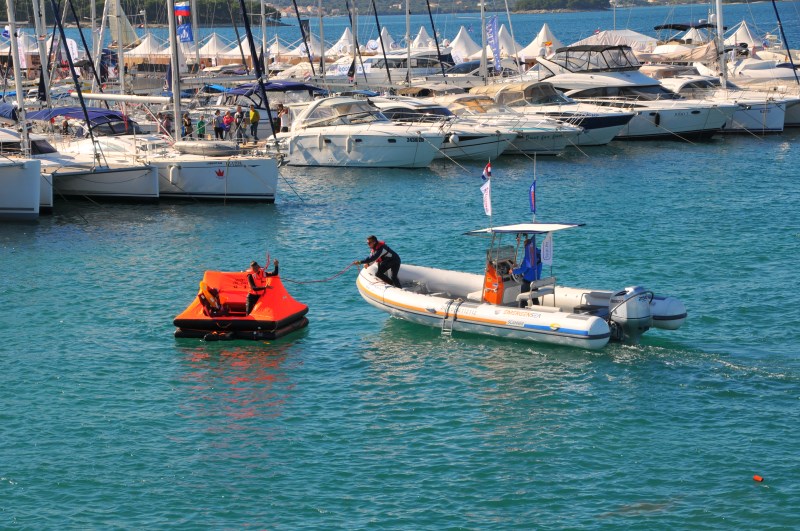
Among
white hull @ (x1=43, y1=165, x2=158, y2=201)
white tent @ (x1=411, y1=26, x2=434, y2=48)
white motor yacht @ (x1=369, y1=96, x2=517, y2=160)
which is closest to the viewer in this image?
white hull @ (x1=43, y1=165, x2=158, y2=201)

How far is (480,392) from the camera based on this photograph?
782 inches

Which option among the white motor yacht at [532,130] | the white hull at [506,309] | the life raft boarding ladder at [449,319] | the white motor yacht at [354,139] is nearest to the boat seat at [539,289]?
the white hull at [506,309]

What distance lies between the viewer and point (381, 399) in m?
19.7

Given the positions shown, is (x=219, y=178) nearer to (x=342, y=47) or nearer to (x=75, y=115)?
(x=75, y=115)

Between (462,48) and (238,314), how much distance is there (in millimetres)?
60446

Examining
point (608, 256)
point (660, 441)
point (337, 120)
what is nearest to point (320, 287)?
point (608, 256)

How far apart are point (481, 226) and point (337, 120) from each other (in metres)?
11.5

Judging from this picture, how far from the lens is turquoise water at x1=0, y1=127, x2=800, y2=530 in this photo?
1595 centimetres

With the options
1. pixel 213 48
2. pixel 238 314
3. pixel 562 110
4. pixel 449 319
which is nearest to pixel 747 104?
pixel 562 110

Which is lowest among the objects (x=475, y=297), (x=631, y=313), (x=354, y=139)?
(x=475, y=297)

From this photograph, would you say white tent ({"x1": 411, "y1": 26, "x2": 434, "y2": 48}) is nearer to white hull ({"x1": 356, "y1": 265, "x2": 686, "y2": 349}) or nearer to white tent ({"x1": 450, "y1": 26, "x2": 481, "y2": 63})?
white tent ({"x1": 450, "y1": 26, "x2": 481, "y2": 63})

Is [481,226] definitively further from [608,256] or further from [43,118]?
[43,118]

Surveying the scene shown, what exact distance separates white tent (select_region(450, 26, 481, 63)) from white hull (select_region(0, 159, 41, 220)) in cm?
4874

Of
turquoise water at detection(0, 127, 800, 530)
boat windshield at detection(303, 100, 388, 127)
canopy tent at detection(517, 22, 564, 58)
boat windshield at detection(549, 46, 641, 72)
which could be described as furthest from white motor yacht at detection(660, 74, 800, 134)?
canopy tent at detection(517, 22, 564, 58)
